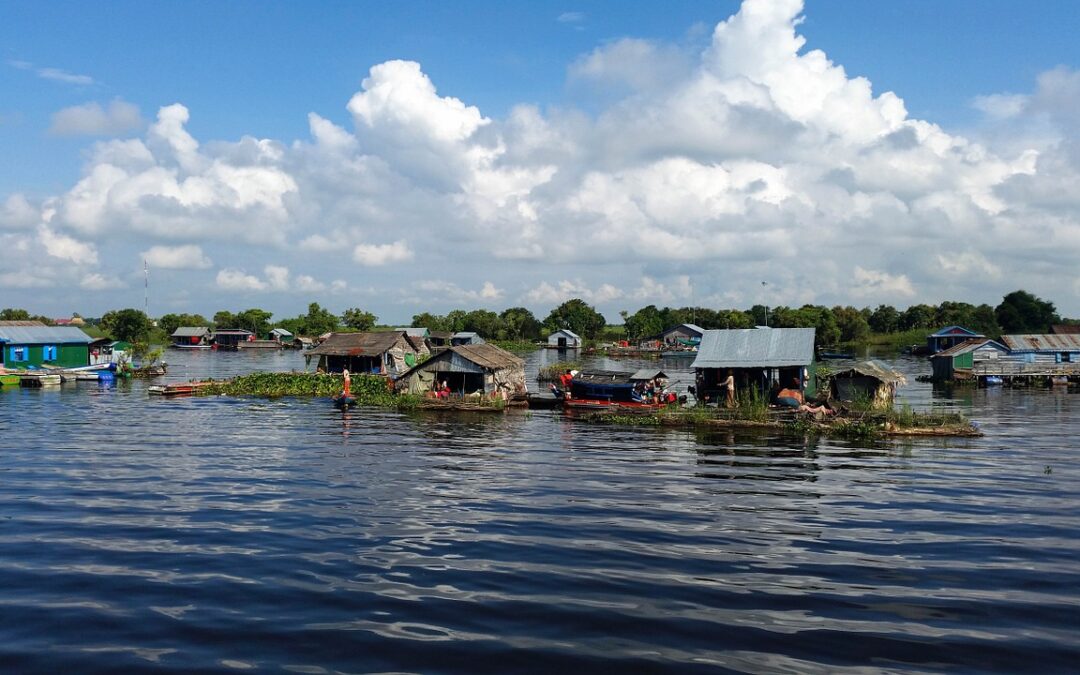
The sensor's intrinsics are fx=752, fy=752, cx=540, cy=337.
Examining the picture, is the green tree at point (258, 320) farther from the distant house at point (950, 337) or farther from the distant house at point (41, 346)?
the distant house at point (950, 337)

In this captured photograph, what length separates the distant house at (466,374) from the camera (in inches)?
1659

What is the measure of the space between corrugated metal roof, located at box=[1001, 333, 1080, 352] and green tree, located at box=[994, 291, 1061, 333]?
48.6m

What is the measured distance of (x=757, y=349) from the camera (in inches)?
1487

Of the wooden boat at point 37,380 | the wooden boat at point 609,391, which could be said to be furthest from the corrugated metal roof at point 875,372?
the wooden boat at point 37,380

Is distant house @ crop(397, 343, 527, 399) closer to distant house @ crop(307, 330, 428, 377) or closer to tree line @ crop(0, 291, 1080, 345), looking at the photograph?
distant house @ crop(307, 330, 428, 377)

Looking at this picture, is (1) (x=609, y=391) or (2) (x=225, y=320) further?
(2) (x=225, y=320)

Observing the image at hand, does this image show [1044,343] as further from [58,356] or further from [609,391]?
[58,356]

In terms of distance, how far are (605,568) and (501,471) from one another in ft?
34.7

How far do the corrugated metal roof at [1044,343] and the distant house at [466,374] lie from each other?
4116 cm

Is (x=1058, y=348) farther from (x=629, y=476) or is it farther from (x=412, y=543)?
(x=412, y=543)

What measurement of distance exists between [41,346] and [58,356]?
1.51 metres

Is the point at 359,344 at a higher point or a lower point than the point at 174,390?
higher

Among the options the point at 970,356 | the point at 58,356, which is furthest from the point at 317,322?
the point at 970,356

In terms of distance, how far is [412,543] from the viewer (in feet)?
51.2
